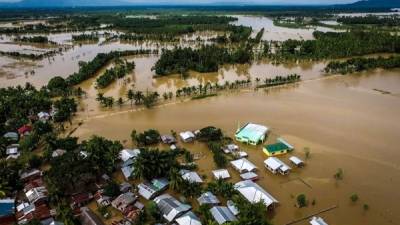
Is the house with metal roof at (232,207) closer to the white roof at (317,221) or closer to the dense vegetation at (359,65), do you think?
the white roof at (317,221)

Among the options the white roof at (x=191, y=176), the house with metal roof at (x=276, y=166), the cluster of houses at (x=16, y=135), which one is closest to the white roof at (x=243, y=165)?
the house with metal roof at (x=276, y=166)

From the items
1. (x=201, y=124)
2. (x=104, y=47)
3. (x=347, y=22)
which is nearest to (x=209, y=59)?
(x=201, y=124)

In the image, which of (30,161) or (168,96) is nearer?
(30,161)

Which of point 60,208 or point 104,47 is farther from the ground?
point 104,47

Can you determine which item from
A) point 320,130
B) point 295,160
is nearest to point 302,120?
point 320,130

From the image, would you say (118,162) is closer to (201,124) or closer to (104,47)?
(201,124)

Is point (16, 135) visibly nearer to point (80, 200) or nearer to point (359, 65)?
point (80, 200)

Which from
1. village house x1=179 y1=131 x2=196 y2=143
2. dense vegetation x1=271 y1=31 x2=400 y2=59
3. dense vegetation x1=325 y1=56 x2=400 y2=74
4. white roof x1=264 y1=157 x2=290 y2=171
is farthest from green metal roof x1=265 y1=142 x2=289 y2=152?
dense vegetation x1=271 y1=31 x2=400 y2=59
